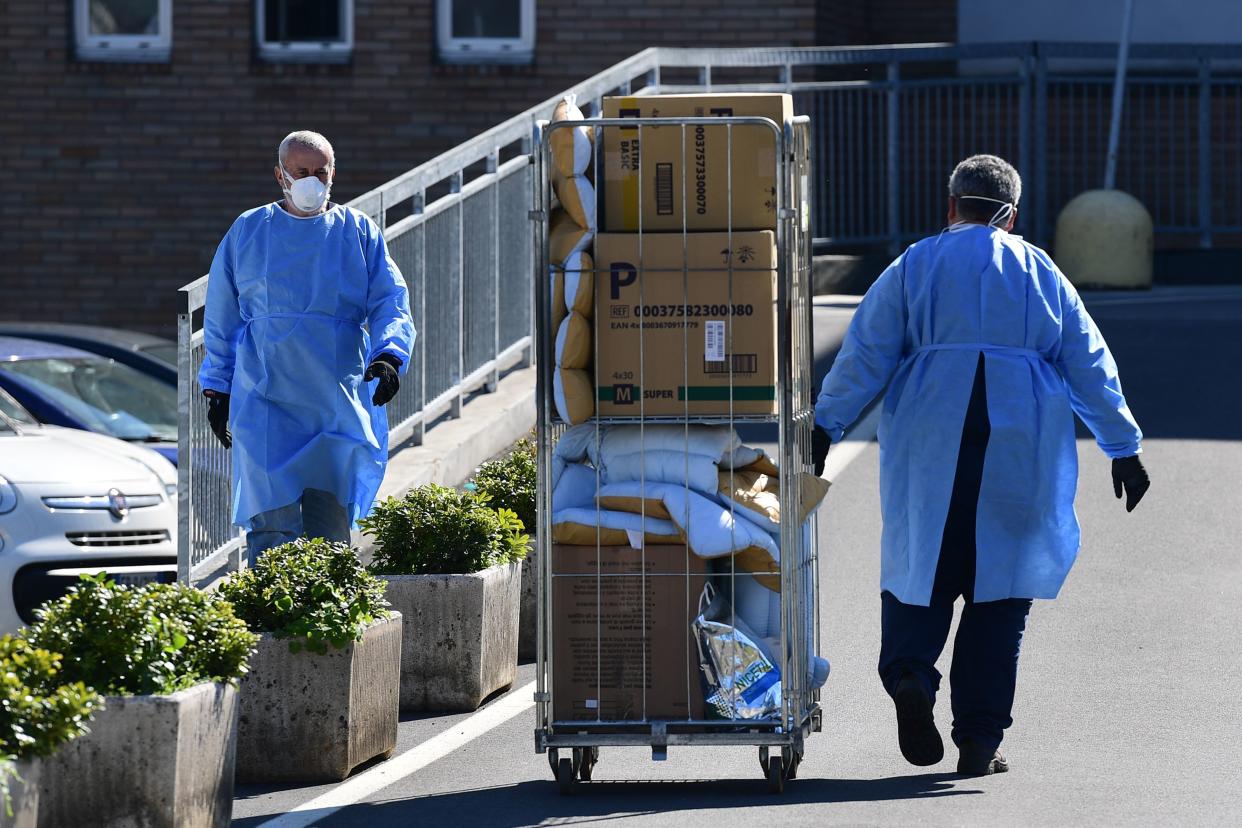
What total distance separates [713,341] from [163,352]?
664cm

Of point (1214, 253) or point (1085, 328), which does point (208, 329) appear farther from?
point (1214, 253)

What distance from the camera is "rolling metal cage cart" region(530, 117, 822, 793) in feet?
20.1

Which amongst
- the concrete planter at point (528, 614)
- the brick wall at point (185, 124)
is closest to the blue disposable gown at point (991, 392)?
the concrete planter at point (528, 614)

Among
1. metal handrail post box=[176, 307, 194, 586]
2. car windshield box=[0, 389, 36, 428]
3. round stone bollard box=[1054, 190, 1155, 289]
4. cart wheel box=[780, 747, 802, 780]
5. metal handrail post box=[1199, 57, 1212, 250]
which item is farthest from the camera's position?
metal handrail post box=[1199, 57, 1212, 250]

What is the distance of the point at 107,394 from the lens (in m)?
11.3

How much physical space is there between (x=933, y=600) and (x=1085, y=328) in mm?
920

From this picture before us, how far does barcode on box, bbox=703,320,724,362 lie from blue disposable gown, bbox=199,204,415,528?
5.16ft

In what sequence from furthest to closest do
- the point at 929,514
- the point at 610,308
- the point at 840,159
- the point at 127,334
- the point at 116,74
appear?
the point at 116,74 → the point at 840,159 → the point at 127,334 → the point at 929,514 → the point at 610,308

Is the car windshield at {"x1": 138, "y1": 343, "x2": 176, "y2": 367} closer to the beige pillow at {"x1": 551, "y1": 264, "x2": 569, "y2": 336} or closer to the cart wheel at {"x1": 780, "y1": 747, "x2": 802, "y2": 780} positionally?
the beige pillow at {"x1": 551, "y1": 264, "x2": 569, "y2": 336}

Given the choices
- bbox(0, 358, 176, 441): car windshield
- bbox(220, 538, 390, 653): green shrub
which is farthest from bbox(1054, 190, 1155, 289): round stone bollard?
bbox(220, 538, 390, 653): green shrub

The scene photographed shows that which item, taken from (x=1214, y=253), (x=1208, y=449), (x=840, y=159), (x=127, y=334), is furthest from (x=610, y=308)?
(x=1214, y=253)

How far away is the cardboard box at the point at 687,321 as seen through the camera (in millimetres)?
6102

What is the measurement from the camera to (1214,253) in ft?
57.5

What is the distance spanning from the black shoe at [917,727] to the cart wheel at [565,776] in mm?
946
